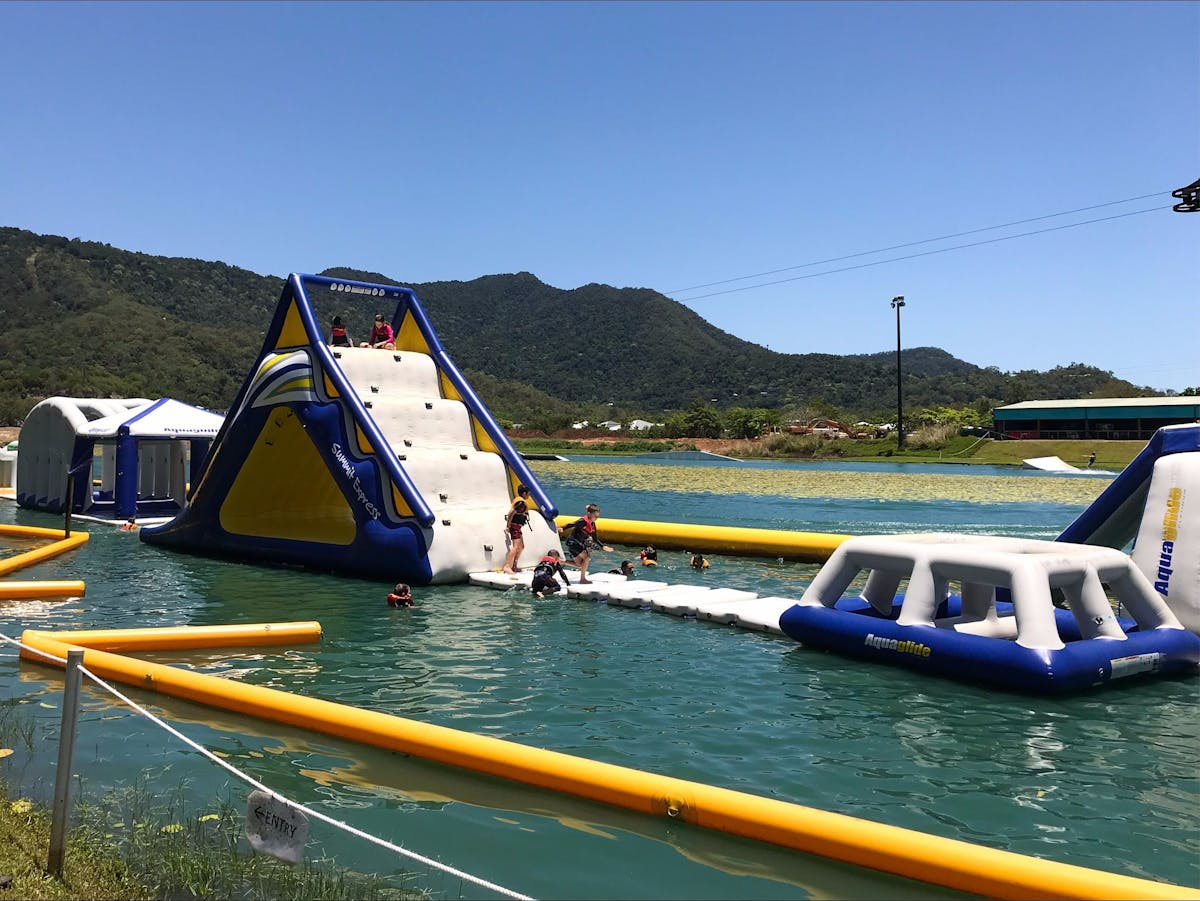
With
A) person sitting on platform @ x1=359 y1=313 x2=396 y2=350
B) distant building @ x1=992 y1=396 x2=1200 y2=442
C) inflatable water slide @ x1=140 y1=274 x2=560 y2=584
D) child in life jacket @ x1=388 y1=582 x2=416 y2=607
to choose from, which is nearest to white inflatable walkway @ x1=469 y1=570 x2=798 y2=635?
inflatable water slide @ x1=140 y1=274 x2=560 y2=584

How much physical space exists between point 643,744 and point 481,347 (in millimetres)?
157053

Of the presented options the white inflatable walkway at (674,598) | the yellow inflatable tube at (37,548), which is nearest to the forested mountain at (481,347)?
the yellow inflatable tube at (37,548)

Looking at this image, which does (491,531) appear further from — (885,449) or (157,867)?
(885,449)

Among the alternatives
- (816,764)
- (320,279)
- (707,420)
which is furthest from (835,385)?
(816,764)

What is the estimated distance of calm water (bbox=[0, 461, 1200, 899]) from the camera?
5.39 meters

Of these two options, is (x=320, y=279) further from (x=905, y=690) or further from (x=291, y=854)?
(x=291, y=854)

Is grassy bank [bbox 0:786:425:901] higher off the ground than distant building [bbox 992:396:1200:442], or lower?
lower

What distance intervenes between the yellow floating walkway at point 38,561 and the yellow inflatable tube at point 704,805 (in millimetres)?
5892

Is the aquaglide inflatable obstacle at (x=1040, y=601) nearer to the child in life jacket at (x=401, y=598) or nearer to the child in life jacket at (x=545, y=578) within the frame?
the child in life jacket at (x=545, y=578)

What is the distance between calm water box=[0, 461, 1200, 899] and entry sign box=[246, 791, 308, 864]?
1.02m

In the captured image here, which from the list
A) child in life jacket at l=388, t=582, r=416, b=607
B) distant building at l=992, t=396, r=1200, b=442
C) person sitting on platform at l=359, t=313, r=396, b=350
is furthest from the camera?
distant building at l=992, t=396, r=1200, b=442

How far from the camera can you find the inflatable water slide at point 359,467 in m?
14.6

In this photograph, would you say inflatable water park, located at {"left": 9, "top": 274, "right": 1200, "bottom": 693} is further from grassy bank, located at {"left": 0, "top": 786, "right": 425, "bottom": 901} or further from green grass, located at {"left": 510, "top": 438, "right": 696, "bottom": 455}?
green grass, located at {"left": 510, "top": 438, "right": 696, "bottom": 455}

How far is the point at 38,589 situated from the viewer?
13055 millimetres
